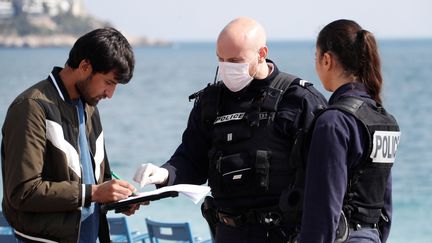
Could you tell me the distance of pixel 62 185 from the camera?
4230mm

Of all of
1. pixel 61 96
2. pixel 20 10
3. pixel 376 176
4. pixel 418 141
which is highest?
pixel 61 96

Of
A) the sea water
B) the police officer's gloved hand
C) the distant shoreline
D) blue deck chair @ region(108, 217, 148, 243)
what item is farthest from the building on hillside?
the police officer's gloved hand

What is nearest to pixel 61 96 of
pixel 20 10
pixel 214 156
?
pixel 214 156

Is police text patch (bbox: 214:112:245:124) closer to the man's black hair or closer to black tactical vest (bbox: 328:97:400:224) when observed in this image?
the man's black hair

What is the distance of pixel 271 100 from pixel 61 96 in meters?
0.90

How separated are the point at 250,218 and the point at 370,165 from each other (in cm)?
66

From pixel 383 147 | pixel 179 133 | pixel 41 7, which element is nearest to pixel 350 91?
pixel 383 147

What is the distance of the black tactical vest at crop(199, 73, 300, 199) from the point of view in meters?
4.45

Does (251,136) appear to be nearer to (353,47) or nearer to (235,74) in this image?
(235,74)

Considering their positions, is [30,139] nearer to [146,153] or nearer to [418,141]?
[146,153]

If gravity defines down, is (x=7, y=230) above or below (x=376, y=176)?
below

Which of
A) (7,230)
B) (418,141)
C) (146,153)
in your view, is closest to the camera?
(7,230)

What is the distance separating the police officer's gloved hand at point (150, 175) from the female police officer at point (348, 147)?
82 cm

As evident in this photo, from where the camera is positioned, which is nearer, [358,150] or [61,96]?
[358,150]
